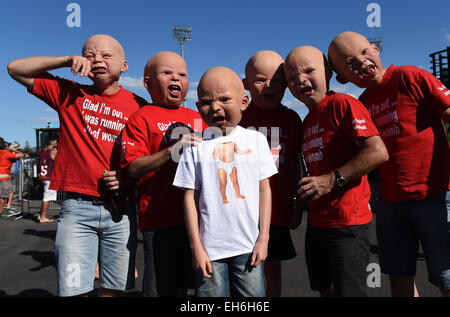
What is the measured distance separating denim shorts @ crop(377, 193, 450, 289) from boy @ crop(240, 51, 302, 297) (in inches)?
25.4

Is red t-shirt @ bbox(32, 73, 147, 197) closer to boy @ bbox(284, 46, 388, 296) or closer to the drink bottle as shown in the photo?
the drink bottle

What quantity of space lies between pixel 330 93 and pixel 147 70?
127cm

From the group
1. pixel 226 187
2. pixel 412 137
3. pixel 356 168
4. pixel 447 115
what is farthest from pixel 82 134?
pixel 447 115

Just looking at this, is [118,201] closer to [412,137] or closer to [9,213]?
[412,137]

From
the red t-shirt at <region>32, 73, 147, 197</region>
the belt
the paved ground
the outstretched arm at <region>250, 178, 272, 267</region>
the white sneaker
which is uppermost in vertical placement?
the red t-shirt at <region>32, 73, 147, 197</region>

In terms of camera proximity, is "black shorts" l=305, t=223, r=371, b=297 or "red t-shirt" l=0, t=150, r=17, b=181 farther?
"red t-shirt" l=0, t=150, r=17, b=181

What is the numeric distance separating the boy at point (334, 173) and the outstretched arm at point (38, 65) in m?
1.34

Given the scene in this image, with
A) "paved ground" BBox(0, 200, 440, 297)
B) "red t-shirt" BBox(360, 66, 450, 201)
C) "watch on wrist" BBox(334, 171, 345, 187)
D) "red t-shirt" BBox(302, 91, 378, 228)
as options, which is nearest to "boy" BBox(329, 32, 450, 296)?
"red t-shirt" BBox(360, 66, 450, 201)

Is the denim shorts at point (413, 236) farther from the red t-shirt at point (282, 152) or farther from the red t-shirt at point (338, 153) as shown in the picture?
the red t-shirt at point (282, 152)

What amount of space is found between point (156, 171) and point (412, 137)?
5.68 feet

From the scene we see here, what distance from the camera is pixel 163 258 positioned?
203 cm

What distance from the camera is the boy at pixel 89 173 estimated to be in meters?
2.17

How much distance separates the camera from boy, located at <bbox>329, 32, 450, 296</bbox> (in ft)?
6.98

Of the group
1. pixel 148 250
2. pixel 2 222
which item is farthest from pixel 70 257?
pixel 2 222
